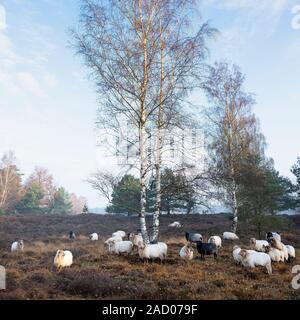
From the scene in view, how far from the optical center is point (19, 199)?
192ft

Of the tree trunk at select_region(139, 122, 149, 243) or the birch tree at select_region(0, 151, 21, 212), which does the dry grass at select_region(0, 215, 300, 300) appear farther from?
the birch tree at select_region(0, 151, 21, 212)

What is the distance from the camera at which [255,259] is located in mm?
12078

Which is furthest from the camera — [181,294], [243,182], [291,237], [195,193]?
[291,237]

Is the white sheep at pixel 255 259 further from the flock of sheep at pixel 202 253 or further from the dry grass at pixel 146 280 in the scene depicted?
the dry grass at pixel 146 280

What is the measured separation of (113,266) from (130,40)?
8.90 m

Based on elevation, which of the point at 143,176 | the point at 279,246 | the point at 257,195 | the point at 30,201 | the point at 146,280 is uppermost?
the point at 30,201

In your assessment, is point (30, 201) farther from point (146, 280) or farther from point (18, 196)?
point (146, 280)

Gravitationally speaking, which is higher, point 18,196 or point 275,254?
point 18,196

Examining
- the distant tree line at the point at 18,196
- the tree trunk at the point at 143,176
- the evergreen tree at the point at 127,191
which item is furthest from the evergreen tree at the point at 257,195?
the distant tree line at the point at 18,196

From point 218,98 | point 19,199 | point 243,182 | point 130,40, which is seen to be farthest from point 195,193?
point 19,199

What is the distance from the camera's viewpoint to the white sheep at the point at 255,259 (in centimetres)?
1187

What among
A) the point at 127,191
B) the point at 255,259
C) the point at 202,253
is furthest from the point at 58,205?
the point at 255,259

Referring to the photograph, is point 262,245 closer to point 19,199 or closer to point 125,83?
point 125,83

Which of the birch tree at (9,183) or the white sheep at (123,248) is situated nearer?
the white sheep at (123,248)
